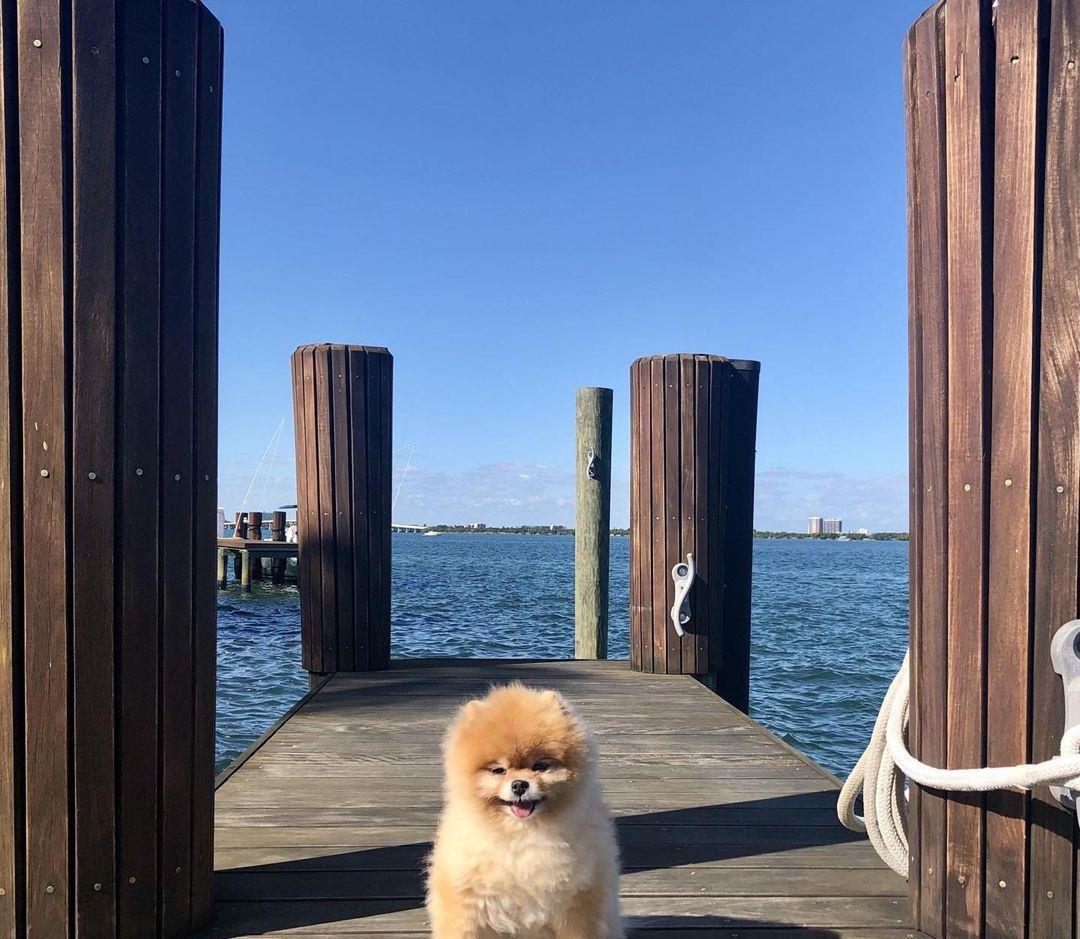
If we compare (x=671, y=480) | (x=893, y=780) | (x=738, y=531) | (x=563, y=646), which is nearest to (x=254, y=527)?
(x=563, y=646)

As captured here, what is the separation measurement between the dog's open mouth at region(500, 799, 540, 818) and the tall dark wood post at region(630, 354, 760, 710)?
352 cm

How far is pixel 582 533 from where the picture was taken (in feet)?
21.6

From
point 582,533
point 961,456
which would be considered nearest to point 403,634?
point 582,533

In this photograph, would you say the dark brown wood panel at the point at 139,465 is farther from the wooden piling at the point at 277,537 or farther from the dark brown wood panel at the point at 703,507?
the wooden piling at the point at 277,537

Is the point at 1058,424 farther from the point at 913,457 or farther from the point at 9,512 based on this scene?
the point at 9,512

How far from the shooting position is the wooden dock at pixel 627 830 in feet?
7.05

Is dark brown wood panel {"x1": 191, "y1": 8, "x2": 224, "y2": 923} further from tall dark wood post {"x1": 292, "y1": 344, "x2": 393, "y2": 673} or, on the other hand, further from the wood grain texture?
tall dark wood post {"x1": 292, "y1": 344, "x2": 393, "y2": 673}

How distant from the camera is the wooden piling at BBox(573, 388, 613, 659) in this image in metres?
6.37

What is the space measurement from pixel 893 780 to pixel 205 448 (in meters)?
2.07

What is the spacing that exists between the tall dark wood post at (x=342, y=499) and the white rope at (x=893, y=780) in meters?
3.65

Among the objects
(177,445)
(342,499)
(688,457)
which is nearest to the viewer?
(177,445)

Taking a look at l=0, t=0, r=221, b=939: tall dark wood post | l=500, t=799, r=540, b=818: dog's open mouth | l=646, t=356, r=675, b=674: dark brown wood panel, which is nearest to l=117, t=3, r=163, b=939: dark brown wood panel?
l=0, t=0, r=221, b=939: tall dark wood post

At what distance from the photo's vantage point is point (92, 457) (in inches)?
72.6

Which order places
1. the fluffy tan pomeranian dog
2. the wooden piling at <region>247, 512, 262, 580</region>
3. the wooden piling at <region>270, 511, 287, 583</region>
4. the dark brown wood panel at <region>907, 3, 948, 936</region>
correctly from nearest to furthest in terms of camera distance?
the fluffy tan pomeranian dog < the dark brown wood panel at <region>907, 3, 948, 936</region> < the wooden piling at <region>270, 511, 287, 583</region> < the wooden piling at <region>247, 512, 262, 580</region>
